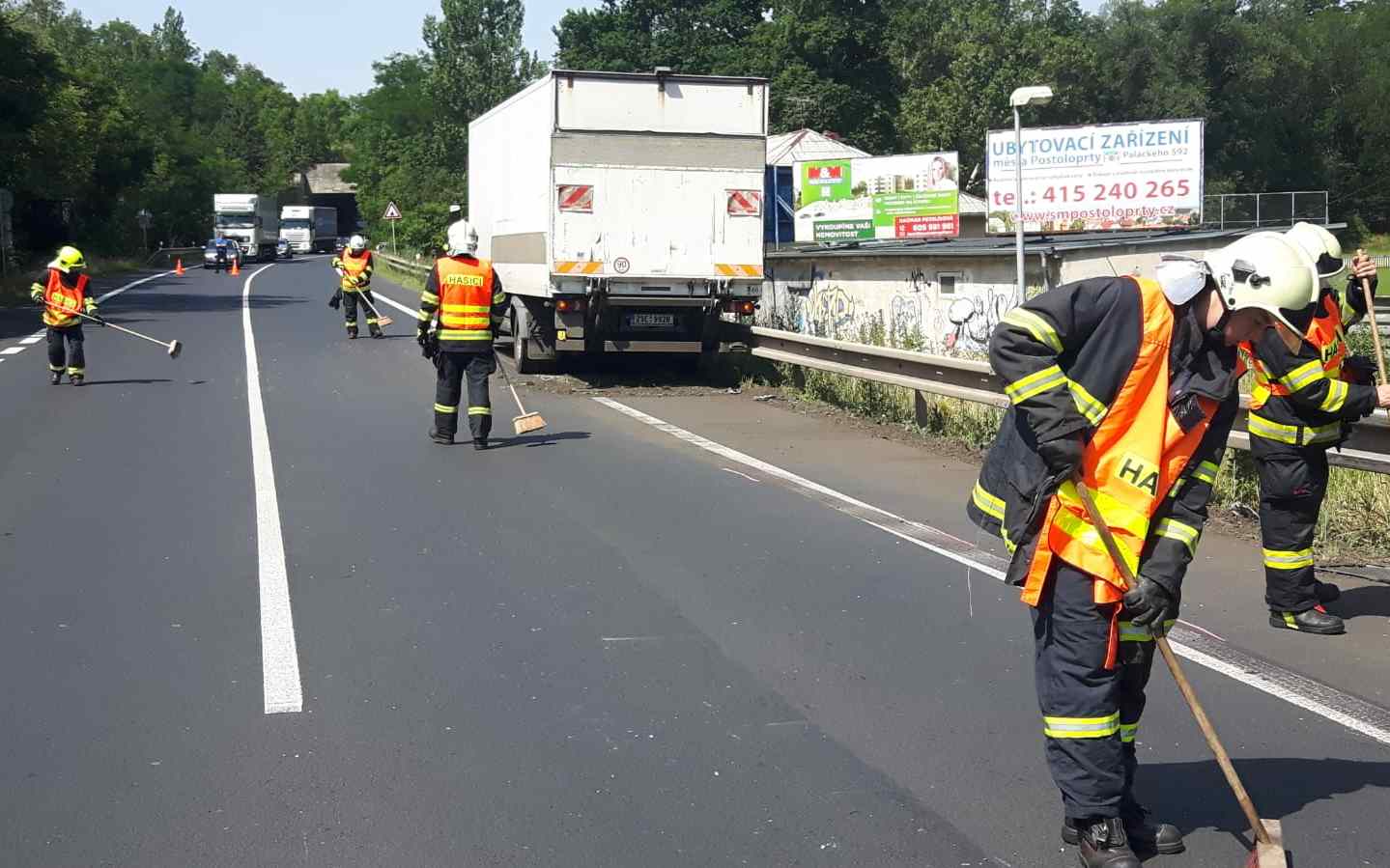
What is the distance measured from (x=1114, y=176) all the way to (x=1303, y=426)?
2175cm

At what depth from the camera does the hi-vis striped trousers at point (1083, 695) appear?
4.18 metres

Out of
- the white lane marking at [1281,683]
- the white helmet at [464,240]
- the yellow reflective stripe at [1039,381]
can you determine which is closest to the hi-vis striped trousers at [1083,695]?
the yellow reflective stripe at [1039,381]

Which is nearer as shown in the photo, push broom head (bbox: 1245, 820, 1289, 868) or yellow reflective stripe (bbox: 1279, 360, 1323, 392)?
push broom head (bbox: 1245, 820, 1289, 868)

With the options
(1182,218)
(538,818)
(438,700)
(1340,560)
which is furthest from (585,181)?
(1182,218)

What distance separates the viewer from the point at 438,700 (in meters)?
5.75

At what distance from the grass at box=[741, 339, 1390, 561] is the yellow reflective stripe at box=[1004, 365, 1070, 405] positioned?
493 centimetres

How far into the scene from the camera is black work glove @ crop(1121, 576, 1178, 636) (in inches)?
161

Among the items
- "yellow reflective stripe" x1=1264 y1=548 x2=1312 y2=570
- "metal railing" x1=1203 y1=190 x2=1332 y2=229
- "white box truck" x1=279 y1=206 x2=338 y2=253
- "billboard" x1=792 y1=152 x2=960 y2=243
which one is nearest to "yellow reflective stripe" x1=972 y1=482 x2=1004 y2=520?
"yellow reflective stripe" x1=1264 y1=548 x2=1312 y2=570

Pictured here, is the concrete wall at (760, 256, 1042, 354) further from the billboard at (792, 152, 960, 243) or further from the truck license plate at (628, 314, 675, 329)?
the billboard at (792, 152, 960, 243)

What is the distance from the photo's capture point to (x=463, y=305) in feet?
41.0

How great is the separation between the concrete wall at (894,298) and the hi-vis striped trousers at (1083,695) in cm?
1416

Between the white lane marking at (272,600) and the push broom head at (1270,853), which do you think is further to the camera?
the white lane marking at (272,600)

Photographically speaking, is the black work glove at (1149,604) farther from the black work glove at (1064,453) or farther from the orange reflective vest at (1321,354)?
the orange reflective vest at (1321,354)

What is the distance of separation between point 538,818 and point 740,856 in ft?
2.15
